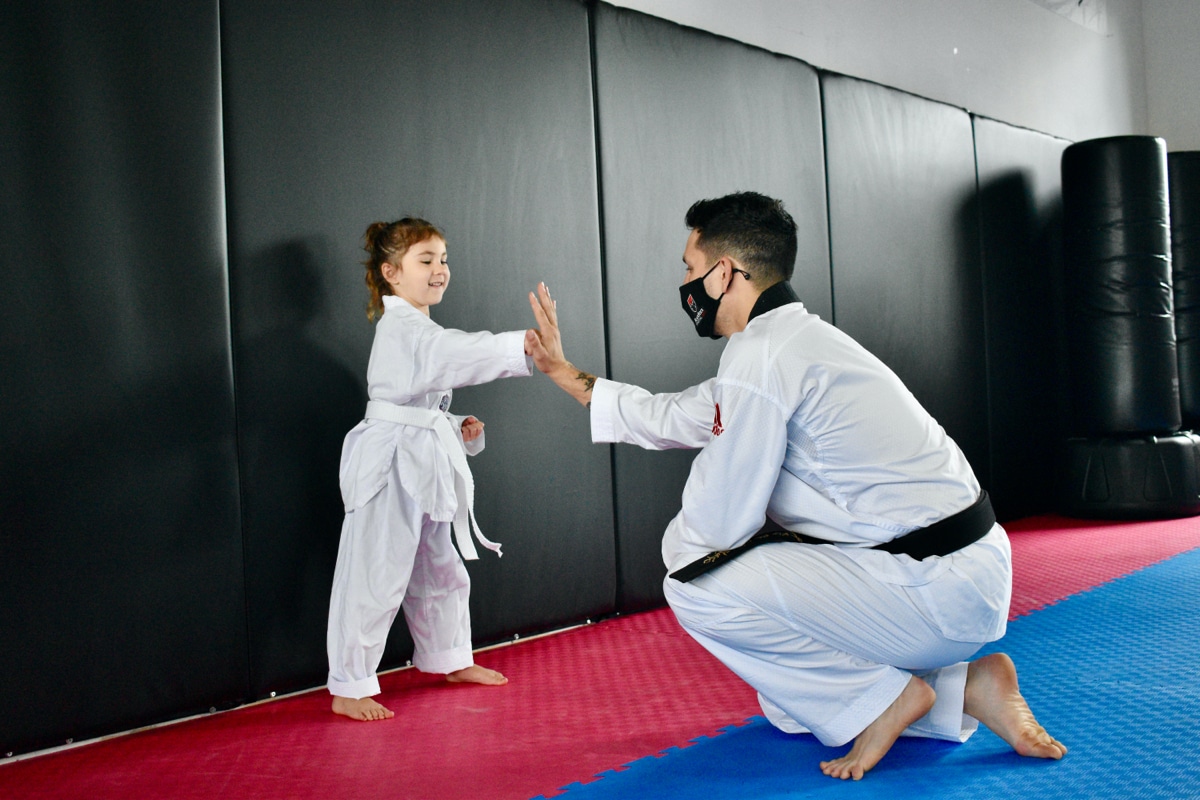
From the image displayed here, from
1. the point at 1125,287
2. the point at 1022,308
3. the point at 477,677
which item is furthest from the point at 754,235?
the point at 1022,308

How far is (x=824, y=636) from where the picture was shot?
1955 millimetres

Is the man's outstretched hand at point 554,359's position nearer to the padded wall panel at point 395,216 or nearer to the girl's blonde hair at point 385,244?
the girl's blonde hair at point 385,244

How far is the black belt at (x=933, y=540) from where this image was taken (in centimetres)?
192

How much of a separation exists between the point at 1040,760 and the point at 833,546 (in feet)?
1.87

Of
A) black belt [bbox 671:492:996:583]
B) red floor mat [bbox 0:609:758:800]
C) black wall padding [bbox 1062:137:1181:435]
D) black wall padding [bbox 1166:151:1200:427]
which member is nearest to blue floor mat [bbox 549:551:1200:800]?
red floor mat [bbox 0:609:758:800]

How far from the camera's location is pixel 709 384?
2.27m

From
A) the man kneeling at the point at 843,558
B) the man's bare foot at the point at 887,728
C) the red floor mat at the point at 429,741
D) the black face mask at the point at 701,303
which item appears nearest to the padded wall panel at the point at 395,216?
the red floor mat at the point at 429,741

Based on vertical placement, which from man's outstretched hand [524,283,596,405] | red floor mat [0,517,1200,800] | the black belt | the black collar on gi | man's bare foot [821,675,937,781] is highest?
the black collar on gi

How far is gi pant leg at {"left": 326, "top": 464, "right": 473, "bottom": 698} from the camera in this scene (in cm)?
254

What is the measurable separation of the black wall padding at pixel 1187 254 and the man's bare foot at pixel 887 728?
15.5ft

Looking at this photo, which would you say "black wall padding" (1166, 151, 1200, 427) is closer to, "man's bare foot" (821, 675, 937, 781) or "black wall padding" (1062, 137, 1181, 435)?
"black wall padding" (1062, 137, 1181, 435)

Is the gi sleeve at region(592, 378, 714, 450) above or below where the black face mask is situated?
below

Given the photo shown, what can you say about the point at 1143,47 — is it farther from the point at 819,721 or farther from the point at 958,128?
the point at 819,721

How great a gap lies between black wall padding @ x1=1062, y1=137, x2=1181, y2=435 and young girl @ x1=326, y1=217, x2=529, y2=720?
3.87m
